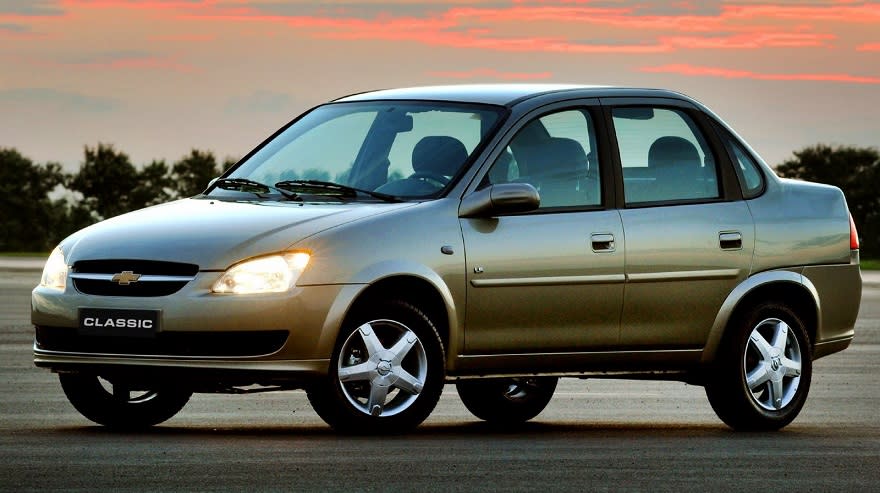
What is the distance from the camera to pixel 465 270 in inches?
386

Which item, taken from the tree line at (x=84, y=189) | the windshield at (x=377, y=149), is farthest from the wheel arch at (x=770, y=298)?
the tree line at (x=84, y=189)

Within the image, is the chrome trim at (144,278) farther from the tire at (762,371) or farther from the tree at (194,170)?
the tree at (194,170)

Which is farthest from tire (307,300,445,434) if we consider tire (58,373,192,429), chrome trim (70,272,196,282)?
tire (58,373,192,429)

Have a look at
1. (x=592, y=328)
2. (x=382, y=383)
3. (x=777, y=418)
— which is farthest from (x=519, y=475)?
(x=777, y=418)

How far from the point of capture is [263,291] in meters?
9.27

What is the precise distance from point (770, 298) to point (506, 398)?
1722 millimetres

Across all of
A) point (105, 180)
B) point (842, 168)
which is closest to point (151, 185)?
point (105, 180)

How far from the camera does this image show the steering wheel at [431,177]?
10077 millimetres

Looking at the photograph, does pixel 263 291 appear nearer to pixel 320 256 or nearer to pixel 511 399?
pixel 320 256

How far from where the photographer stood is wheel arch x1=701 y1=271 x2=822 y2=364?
11.0 metres

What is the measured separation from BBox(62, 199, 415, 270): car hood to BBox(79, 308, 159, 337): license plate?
287 mm

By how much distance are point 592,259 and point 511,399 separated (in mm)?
1655

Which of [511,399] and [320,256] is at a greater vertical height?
[320,256]

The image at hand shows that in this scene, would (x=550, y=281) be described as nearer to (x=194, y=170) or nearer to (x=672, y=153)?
(x=672, y=153)
